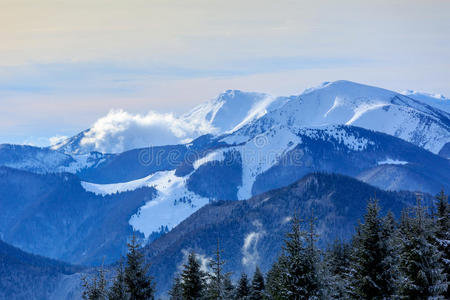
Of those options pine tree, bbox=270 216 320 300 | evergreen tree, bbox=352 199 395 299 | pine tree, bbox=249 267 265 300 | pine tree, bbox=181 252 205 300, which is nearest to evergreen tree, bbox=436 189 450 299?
evergreen tree, bbox=352 199 395 299

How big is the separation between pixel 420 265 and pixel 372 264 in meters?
3.69

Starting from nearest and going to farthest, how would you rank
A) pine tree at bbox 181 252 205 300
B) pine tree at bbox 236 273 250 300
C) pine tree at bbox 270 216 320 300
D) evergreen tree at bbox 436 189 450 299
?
pine tree at bbox 270 216 320 300 → evergreen tree at bbox 436 189 450 299 → pine tree at bbox 181 252 205 300 → pine tree at bbox 236 273 250 300

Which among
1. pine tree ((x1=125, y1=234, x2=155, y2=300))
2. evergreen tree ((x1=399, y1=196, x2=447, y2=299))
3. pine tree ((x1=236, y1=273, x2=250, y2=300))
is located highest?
pine tree ((x1=236, y1=273, x2=250, y2=300))

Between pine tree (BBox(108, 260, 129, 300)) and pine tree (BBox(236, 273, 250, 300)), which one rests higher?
pine tree (BBox(236, 273, 250, 300))

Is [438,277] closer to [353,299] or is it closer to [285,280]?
[353,299]

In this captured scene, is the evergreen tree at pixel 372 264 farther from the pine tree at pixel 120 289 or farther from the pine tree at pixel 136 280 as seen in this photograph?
the pine tree at pixel 120 289

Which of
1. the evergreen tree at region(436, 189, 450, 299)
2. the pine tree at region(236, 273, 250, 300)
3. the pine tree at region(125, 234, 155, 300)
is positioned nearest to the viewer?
the evergreen tree at region(436, 189, 450, 299)

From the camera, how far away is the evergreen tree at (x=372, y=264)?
155ft

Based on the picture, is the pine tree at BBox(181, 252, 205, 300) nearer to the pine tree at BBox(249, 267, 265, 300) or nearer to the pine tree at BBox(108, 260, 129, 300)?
the pine tree at BBox(108, 260, 129, 300)

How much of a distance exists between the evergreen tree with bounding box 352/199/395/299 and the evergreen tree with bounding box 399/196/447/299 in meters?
1.42

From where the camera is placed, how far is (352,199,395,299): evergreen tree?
47.2 meters

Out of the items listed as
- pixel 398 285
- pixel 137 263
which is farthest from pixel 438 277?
pixel 137 263

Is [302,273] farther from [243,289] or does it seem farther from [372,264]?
[243,289]

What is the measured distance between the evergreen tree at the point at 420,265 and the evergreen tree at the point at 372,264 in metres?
1.42
